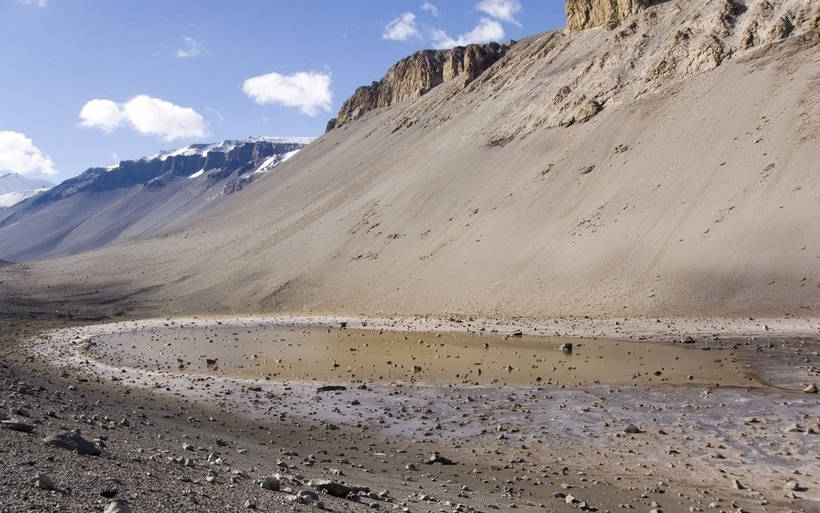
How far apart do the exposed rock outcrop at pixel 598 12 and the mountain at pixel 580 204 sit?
A: 21 cm

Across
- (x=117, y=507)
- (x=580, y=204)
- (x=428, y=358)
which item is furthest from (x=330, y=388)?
(x=580, y=204)

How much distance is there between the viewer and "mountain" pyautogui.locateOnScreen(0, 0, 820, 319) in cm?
2983

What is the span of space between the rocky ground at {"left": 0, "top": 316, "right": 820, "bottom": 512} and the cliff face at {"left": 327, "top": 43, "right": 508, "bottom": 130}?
233 ft

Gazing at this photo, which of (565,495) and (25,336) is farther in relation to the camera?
(25,336)

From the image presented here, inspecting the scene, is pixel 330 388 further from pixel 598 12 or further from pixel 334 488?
pixel 598 12

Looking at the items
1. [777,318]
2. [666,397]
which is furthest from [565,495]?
[777,318]

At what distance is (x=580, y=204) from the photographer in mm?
39969

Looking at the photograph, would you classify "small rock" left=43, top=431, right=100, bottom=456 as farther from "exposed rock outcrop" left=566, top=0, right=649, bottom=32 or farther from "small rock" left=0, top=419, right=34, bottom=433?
"exposed rock outcrop" left=566, top=0, right=649, bottom=32

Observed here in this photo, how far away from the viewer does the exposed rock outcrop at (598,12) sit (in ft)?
201

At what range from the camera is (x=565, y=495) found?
820 cm

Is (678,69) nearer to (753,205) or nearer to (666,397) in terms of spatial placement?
(753,205)

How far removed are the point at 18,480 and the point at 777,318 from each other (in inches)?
976

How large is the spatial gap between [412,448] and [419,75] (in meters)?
93.3

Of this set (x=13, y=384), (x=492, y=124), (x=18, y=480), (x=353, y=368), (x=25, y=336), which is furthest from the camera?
(x=492, y=124)
